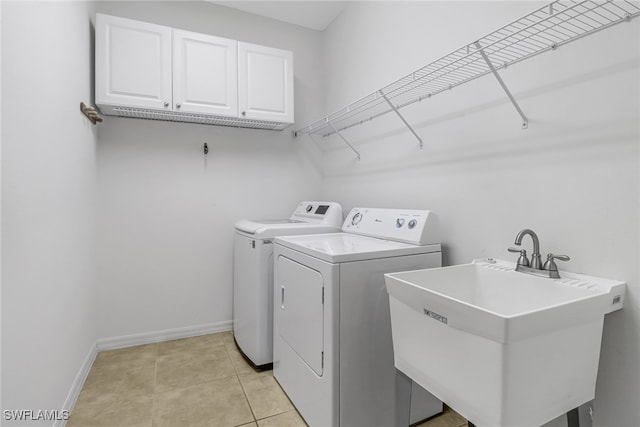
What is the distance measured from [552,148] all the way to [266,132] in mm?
2184

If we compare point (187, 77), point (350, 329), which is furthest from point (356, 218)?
point (187, 77)

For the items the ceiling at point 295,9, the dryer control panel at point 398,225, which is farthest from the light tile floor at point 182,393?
the ceiling at point 295,9

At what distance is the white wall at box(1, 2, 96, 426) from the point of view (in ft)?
3.47

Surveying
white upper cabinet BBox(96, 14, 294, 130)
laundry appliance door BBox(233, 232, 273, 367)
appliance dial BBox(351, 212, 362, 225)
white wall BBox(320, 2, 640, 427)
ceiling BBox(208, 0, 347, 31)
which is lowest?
laundry appliance door BBox(233, 232, 273, 367)

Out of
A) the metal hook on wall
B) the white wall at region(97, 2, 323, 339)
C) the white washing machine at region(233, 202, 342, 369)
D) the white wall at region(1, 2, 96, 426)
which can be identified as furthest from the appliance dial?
the metal hook on wall

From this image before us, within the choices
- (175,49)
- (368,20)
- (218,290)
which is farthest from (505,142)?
(218,290)

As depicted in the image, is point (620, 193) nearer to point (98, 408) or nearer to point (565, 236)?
point (565, 236)

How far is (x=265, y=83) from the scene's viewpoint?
2545 mm

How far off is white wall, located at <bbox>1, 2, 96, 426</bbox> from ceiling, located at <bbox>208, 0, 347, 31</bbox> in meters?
1.21

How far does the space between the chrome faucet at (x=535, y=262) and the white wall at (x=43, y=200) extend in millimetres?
1759

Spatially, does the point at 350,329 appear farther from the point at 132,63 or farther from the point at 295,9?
the point at 295,9

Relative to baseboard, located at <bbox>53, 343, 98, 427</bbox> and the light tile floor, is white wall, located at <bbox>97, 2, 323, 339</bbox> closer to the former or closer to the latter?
baseboard, located at <bbox>53, 343, 98, 427</bbox>

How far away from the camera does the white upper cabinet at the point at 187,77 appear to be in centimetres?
211

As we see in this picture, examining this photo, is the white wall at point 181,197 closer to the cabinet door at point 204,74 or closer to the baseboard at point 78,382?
the baseboard at point 78,382
